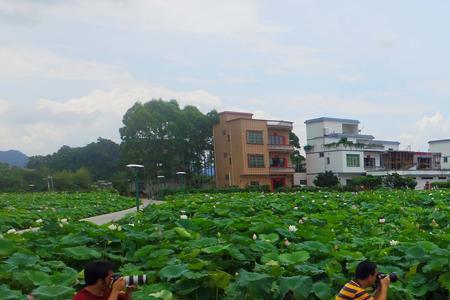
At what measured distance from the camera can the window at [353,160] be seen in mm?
49906

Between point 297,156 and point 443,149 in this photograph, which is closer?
point 297,156

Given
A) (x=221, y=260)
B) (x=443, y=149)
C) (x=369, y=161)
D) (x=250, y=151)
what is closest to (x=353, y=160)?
(x=369, y=161)

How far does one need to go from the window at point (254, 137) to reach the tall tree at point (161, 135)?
186 inches

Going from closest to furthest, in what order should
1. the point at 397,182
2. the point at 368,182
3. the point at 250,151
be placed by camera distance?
the point at 368,182, the point at 397,182, the point at 250,151

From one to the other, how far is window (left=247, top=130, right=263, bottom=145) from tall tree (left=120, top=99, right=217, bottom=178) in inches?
186

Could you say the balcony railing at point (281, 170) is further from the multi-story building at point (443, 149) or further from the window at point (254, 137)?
the multi-story building at point (443, 149)

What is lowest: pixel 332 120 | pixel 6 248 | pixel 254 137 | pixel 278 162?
pixel 6 248

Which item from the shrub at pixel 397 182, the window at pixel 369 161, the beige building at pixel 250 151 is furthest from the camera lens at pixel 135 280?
the window at pixel 369 161

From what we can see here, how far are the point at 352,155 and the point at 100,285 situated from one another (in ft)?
162

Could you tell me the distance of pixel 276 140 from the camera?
156 ft

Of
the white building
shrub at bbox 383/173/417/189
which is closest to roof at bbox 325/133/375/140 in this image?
the white building

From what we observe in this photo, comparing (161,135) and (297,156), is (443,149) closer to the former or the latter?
(297,156)

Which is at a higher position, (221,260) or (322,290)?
(221,260)

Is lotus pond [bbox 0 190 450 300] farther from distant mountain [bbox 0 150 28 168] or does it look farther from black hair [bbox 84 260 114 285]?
distant mountain [bbox 0 150 28 168]
